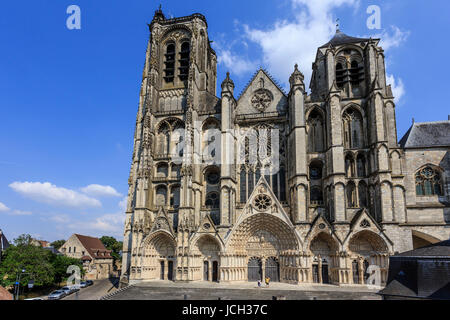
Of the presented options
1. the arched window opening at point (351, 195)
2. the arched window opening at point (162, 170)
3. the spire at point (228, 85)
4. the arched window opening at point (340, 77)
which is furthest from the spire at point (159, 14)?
the arched window opening at point (351, 195)

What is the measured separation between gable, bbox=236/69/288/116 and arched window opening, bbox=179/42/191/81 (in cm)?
684

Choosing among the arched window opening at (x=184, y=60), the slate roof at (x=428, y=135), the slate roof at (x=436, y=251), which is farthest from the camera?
the arched window opening at (x=184, y=60)

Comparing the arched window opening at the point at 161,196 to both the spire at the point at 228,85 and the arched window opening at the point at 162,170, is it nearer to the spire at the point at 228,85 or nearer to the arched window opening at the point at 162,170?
the arched window opening at the point at 162,170

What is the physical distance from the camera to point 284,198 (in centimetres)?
2788

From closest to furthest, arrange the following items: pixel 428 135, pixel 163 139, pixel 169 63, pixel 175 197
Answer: pixel 428 135 < pixel 175 197 < pixel 163 139 < pixel 169 63

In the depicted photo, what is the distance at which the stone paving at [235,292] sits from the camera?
20.1m

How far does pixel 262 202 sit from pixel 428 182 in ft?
44.5

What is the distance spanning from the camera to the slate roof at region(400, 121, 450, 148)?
2738cm

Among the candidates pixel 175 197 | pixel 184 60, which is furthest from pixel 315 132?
pixel 184 60

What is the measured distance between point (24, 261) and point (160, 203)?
39.3 feet

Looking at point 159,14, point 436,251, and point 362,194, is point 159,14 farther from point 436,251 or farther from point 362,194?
point 436,251

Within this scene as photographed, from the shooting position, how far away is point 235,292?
21531 millimetres

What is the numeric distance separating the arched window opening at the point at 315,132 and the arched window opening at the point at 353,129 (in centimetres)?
197

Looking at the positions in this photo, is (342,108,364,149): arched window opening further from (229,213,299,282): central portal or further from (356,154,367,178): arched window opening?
(229,213,299,282): central portal
